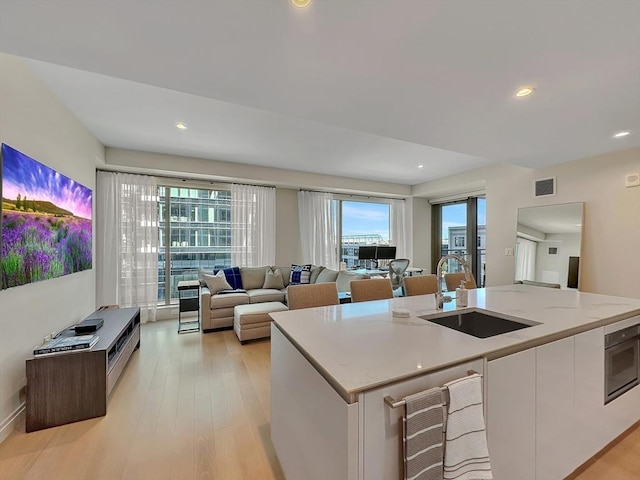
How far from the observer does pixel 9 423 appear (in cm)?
186

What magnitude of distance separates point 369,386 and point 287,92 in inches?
76.9

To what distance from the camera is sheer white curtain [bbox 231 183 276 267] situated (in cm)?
493

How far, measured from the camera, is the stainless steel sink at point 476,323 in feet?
5.42

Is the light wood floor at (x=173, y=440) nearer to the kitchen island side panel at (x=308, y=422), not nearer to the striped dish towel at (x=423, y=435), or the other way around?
the kitchen island side panel at (x=308, y=422)

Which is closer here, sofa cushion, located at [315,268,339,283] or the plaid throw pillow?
sofa cushion, located at [315,268,339,283]

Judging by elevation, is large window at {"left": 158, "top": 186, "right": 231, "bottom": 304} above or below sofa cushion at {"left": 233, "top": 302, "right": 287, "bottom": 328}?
above

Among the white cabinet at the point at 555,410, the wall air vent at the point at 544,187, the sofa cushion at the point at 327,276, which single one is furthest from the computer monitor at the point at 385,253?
the white cabinet at the point at 555,410

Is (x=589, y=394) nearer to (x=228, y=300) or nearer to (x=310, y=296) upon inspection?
(x=310, y=296)

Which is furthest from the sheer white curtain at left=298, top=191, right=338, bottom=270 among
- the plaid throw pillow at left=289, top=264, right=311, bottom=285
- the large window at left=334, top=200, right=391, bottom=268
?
the plaid throw pillow at left=289, top=264, right=311, bottom=285

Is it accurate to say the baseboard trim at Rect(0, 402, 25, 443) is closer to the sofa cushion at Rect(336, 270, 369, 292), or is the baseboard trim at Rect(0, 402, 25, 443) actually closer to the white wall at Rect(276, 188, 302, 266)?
the sofa cushion at Rect(336, 270, 369, 292)

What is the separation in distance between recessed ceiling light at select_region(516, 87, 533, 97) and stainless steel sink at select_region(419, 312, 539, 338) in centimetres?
163

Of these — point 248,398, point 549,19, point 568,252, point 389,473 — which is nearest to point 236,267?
point 248,398

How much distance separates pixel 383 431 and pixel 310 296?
53.3 inches

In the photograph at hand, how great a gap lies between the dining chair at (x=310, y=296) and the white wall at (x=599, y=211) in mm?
3556
